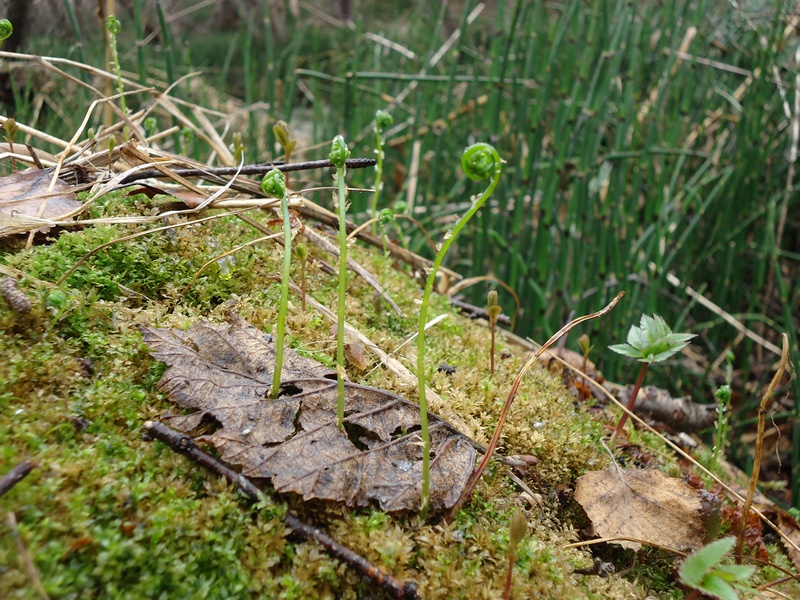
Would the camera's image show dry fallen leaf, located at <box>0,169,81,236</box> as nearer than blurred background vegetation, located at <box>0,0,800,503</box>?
Yes

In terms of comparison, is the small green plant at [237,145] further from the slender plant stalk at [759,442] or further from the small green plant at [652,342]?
the slender plant stalk at [759,442]

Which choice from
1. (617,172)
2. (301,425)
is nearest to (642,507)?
(301,425)

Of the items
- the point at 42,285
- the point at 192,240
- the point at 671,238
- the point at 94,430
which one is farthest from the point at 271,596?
the point at 671,238

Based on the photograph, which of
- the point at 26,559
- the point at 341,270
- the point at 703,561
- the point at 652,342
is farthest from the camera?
the point at 652,342

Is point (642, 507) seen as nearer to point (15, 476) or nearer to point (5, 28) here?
point (15, 476)

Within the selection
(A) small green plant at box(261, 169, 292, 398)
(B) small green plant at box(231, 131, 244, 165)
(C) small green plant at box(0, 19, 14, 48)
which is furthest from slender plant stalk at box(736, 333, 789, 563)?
(C) small green plant at box(0, 19, 14, 48)

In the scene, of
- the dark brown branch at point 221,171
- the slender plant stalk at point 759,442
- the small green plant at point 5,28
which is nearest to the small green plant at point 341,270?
the dark brown branch at point 221,171

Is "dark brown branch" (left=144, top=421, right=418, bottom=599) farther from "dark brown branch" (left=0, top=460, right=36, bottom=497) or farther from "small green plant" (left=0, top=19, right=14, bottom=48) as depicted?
"small green plant" (left=0, top=19, right=14, bottom=48)
